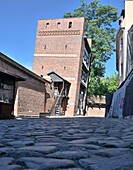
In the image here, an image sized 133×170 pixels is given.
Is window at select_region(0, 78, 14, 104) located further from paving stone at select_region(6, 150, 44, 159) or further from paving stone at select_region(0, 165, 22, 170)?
paving stone at select_region(0, 165, 22, 170)

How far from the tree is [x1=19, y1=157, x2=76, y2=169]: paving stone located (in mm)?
32228

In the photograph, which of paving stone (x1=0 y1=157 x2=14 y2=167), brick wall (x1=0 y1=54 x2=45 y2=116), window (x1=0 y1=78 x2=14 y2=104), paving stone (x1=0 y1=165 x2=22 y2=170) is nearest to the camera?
paving stone (x1=0 y1=165 x2=22 y2=170)

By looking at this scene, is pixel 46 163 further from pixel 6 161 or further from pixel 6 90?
pixel 6 90

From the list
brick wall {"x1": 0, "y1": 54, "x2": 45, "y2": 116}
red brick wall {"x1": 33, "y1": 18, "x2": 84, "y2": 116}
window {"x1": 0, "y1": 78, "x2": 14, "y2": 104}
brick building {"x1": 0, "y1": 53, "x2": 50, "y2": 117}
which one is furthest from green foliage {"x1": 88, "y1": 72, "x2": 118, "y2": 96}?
window {"x1": 0, "y1": 78, "x2": 14, "y2": 104}

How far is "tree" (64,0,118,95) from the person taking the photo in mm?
34000

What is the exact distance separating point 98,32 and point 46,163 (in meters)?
33.7

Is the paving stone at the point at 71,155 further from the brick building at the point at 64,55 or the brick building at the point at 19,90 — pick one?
the brick building at the point at 64,55

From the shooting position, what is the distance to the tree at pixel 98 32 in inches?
1339

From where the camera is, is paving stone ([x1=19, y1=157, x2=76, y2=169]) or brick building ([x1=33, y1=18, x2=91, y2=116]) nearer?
paving stone ([x1=19, y1=157, x2=76, y2=169])

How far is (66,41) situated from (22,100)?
14.0 m

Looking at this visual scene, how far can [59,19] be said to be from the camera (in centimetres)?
3266

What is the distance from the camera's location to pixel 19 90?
779 inches

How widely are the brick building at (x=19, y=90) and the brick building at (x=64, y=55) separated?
4092 millimetres

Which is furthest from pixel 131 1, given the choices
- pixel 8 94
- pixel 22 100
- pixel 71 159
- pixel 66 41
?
pixel 71 159
